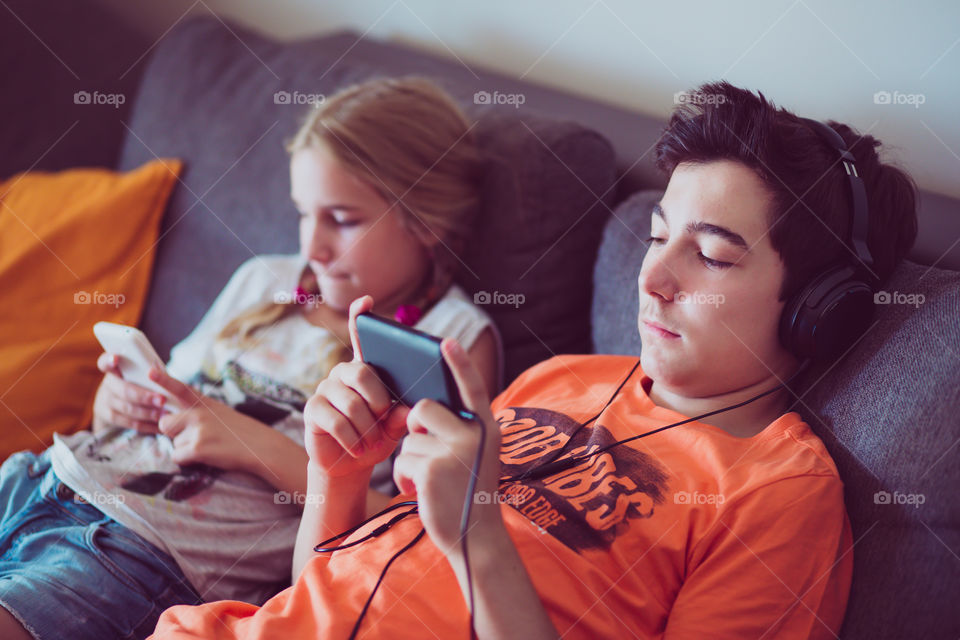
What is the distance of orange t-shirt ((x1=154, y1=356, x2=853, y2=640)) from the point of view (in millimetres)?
731

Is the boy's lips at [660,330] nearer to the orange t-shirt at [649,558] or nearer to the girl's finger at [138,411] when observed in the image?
the orange t-shirt at [649,558]

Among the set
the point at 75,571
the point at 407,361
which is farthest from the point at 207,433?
the point at 407,361

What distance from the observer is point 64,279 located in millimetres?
1574

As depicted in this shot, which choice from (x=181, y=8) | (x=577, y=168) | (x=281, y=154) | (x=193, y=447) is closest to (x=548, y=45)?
(x=577, y=168)

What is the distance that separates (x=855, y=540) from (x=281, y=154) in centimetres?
127

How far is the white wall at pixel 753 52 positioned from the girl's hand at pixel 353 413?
2.66 ft

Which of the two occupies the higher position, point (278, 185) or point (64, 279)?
point (278, 185)

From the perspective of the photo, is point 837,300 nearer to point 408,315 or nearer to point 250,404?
point 408,315

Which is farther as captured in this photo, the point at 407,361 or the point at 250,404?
the point at 250,404

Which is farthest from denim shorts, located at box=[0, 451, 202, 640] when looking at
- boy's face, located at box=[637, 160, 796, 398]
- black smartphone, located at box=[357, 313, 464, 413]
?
boy's face, located at box=[637, 160, 796, 398]

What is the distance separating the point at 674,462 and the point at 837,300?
25 cm

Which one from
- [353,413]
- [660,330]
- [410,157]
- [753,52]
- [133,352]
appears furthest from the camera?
[410,157]

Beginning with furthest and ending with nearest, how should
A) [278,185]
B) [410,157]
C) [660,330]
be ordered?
[278,185], [410,157], [660,330]

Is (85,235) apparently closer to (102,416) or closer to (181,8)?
(102,416)
